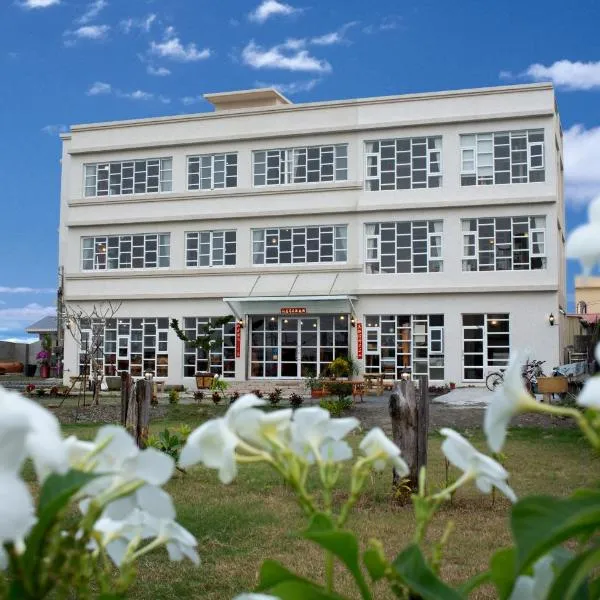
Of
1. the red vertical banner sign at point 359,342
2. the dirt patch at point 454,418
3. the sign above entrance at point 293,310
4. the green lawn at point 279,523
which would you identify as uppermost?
the sign above entrance at point 293,310

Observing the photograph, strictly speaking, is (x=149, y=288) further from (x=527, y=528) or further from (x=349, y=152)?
(x=527, y=528)

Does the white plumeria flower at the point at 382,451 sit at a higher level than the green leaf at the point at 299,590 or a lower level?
higher

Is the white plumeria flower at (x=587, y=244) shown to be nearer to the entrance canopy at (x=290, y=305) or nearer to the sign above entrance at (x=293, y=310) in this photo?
the entrance canopy at (x=290, y=305)

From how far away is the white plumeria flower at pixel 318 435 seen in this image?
0.96 metres

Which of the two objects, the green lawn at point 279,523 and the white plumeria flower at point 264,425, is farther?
the green lawn at point 279,523

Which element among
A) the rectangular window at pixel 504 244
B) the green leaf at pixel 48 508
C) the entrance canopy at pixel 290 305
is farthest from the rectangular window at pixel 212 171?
the green leaf at pixel 48 508

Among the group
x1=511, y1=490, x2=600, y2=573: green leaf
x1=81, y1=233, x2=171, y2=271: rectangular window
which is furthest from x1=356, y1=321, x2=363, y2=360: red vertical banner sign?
x1=511, y1=490, x2=600, y2=573: green leaf

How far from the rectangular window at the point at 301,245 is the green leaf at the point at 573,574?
3160cm

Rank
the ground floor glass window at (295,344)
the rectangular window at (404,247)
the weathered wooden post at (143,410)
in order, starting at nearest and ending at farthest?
the weathered wooden post at (143,410), the rectangular window at (404,247), the ground floor glass window at (295,344)

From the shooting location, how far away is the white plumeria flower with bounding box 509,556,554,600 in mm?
937

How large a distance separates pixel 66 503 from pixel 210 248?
3369 centimetres

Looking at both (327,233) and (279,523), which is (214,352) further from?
(279,523)

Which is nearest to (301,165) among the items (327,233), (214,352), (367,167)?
(367,167)

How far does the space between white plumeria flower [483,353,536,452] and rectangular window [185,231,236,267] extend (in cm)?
3308
